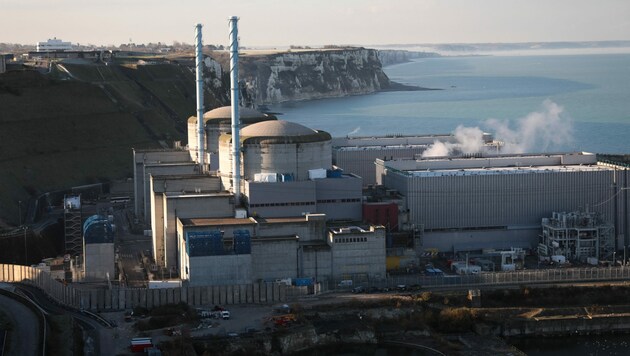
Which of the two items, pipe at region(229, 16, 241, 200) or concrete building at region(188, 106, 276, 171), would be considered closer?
pipe at region(229, 16, 241, 200)

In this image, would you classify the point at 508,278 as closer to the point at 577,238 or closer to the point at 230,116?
the point at 577,238

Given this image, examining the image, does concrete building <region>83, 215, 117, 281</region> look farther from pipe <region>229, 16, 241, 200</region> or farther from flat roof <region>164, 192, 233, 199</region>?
pipe <region>229, 16, 241, 200</region>

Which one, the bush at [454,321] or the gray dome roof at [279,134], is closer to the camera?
the bush at [454,321]

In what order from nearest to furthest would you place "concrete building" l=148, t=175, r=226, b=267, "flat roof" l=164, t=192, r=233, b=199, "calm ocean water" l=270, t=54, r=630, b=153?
1. "concrete building" l=148, t=175, r=226, b=267
2. "flat roof" l=164, t=192, r=233, b=199
3. "calm ocean water" l=270, t=54, r=630, b=153

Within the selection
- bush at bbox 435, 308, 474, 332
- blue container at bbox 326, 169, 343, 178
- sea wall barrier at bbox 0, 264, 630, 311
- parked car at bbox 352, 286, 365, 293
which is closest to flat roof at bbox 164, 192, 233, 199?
blue container at bbox 326, 169, 343, 178

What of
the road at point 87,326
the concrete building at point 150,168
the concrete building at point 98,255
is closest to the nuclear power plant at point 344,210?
the concrete building at point 98,255

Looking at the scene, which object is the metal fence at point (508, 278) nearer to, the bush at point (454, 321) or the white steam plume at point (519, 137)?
the bush at point (454, 321)
